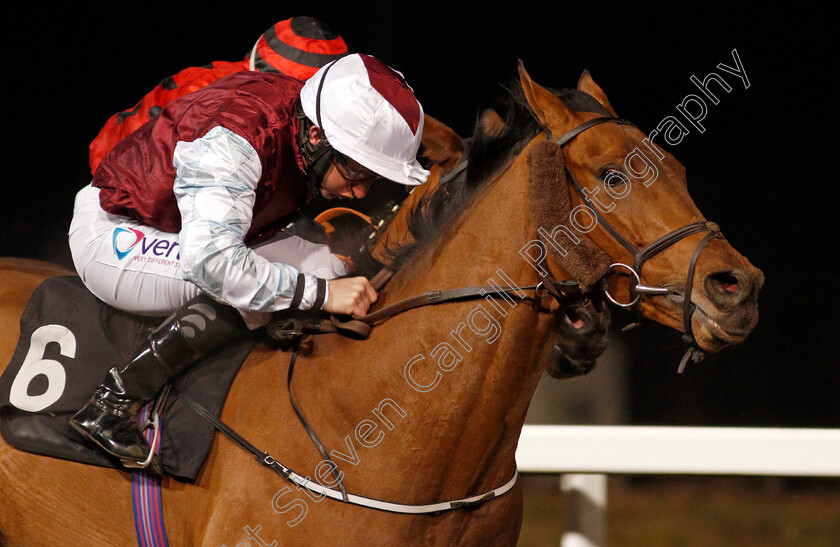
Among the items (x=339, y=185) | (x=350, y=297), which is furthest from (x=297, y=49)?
(x=350, y=297)

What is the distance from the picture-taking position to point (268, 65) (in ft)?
9.00

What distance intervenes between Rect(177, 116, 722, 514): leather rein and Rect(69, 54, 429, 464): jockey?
7 cm

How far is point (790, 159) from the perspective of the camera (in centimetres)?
392

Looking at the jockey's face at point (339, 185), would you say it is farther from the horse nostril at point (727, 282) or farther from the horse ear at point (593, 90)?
the horse nostril at point (727, 282)

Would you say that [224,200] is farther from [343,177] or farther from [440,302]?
[440,302]

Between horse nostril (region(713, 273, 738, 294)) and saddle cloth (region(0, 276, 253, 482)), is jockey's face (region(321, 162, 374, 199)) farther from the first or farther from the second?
horse nostril (region(713, 273, 738, 294))

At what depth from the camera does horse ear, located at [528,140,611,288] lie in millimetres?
1659

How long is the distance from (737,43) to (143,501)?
124 inches

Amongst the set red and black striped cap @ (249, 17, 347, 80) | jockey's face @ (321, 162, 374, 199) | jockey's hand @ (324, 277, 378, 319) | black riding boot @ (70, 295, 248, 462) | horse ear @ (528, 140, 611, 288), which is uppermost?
horse ear @ (528, 140, 611, 288)

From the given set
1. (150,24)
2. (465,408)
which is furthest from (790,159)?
(150,24)

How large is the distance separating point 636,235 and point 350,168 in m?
0.69

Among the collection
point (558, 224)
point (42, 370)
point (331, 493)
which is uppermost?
point (558, 224)

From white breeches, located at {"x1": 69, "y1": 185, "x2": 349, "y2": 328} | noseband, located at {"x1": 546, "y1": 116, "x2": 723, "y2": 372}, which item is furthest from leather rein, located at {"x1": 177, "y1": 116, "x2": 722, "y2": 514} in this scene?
white breeches, located at {"x1": 69, "y1": 185, "x2": 349, "y2": 328}

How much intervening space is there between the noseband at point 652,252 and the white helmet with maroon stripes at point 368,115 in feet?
1.19
